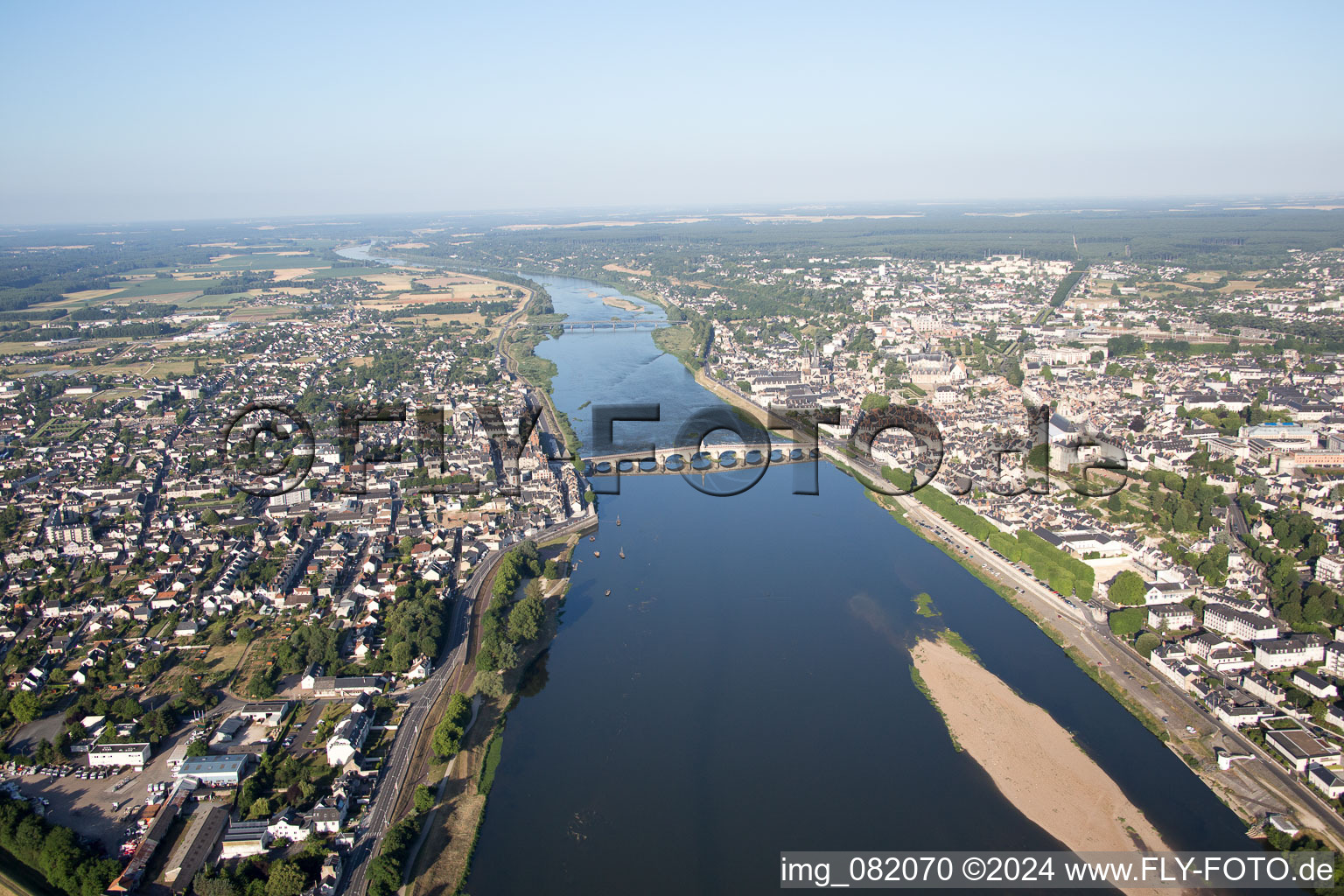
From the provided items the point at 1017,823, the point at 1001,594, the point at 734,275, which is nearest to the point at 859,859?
the point at 1017,823

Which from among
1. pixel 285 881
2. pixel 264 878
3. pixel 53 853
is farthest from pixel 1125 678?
→ pixel 53 853

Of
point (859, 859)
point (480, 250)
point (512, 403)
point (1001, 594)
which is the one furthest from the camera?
point (480, 250)

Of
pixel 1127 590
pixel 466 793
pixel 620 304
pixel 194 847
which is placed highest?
pixel 620 304

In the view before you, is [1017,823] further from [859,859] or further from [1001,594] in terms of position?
[1001,594]

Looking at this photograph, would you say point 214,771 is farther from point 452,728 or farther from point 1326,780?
point 1326,780

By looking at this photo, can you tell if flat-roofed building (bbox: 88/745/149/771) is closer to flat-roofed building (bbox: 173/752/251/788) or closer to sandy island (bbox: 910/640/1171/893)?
flat-roofed building (bbox: 173/752/251/788)

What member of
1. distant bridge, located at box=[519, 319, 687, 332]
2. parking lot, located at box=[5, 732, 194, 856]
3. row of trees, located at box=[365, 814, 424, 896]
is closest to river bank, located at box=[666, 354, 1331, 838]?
row of trees, located at box=[365, 814, 424, 896]
